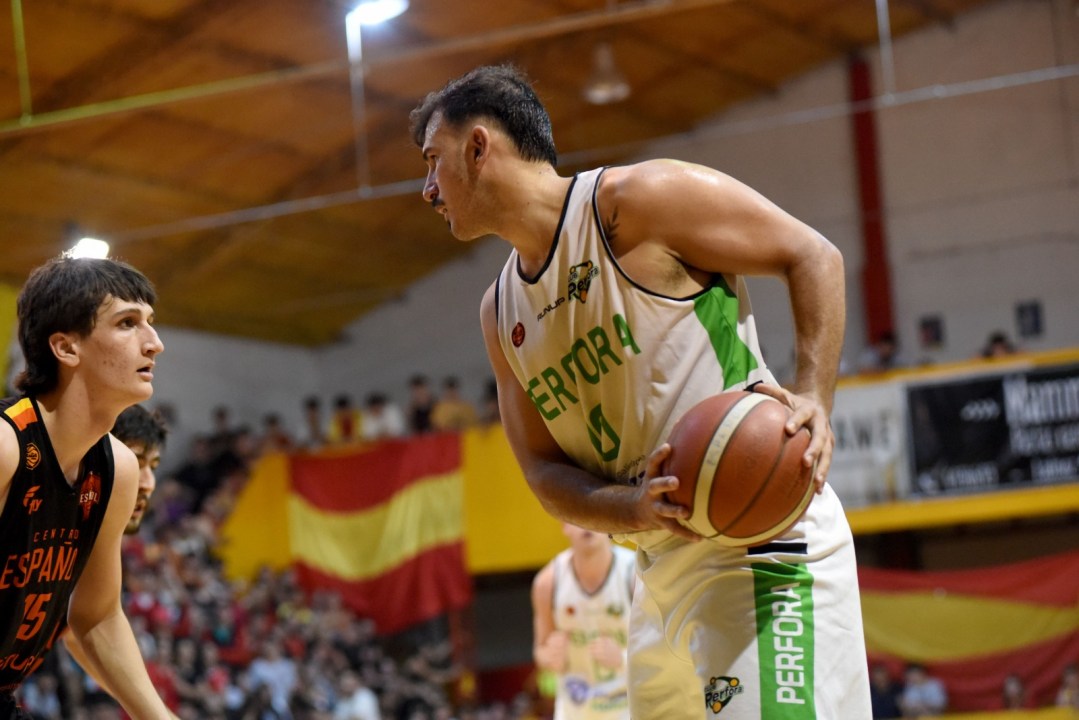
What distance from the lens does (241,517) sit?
61.8ft

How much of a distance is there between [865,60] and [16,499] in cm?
1928

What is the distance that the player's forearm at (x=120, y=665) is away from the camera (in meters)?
3.84

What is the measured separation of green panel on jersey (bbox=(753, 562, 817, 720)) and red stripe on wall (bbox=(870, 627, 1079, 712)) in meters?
13.5

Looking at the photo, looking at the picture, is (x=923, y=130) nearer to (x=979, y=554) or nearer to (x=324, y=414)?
(x=979, y=554)

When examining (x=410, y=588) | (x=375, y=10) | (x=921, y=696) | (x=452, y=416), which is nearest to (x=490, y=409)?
(x=452, y=416)

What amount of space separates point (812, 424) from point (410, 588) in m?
15.6

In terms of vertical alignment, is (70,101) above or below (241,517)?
above

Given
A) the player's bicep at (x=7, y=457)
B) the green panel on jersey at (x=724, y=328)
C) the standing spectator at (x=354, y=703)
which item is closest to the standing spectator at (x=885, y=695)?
the standing spectator at (x=354, y=703)

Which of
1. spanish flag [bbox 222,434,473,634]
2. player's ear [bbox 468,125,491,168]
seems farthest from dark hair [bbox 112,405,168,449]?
spanish flag [bbox 222,434,473,634]

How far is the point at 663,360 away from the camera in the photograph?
328 centimetres

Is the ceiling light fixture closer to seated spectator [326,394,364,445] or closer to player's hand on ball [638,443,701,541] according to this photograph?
seated spectator [326,394,364,445]

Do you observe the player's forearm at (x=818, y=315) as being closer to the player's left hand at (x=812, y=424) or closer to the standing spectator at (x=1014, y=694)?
the player's left hand at (x=812, y=424)

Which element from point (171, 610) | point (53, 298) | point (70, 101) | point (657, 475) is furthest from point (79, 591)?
point (70, 101)

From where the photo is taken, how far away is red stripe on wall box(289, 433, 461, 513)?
18.1 metres
